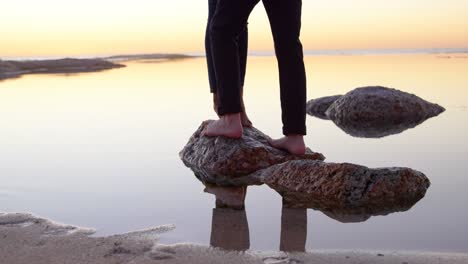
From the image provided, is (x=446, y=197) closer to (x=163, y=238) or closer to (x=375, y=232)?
(x=375, y=232)

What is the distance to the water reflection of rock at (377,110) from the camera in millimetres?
6093

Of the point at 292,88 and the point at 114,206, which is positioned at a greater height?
the point at 292,88

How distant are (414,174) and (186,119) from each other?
3.37 metres

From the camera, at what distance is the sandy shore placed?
2.19m

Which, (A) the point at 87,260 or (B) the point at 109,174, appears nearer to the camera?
(A) the point at 87,260

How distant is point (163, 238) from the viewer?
2.50 metres

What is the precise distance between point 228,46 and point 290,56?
0.38 m

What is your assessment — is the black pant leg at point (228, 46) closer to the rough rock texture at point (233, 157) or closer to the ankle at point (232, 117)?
the ankle at point (232, 117)

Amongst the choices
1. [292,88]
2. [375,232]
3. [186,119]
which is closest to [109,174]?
[292,88]

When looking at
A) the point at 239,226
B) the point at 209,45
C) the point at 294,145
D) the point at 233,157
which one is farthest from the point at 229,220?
the point at 209,45

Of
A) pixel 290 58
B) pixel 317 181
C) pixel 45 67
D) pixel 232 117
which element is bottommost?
pixel 317 181

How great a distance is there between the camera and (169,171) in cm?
387

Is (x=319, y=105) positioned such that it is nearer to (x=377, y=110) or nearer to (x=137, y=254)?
(x=377, y=110)

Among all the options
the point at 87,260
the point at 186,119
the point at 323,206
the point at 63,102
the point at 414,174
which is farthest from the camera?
the point at 63,102
